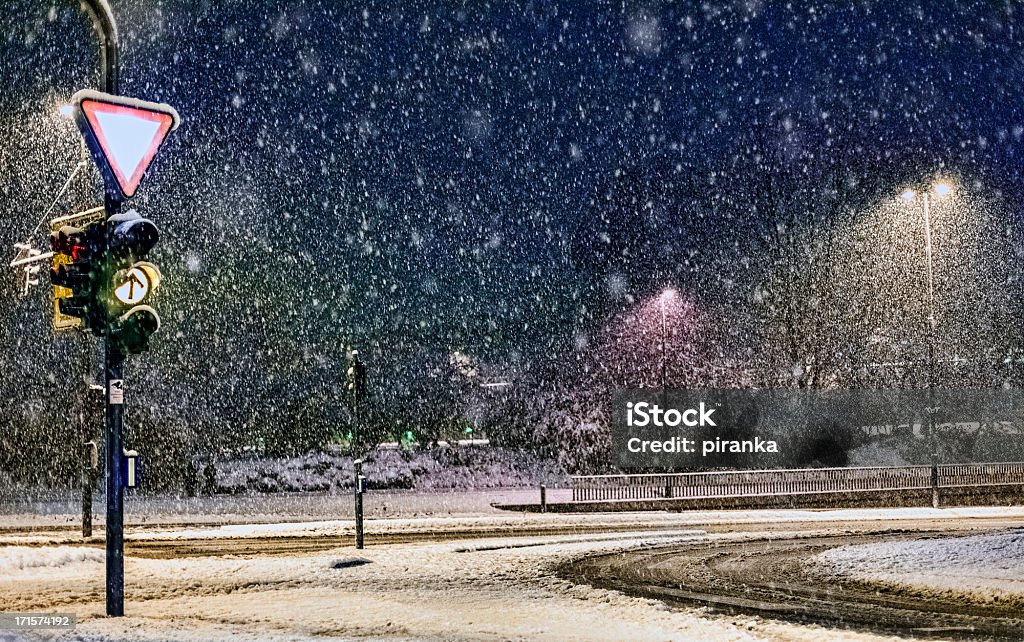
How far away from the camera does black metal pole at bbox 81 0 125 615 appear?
34.1 feet

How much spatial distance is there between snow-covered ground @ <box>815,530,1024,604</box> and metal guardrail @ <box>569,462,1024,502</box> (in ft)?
50.2

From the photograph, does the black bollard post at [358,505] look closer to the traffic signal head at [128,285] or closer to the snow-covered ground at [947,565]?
the snow-covered ground at [947,565]

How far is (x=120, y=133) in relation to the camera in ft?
33.9

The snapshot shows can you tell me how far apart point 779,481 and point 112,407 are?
82.6 ft

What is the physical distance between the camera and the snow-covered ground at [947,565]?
1237 cm

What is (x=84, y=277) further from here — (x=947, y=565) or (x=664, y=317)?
(x=664, y=317)

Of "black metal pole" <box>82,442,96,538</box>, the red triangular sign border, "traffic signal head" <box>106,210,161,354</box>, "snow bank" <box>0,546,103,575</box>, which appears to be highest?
the red triangular sign border

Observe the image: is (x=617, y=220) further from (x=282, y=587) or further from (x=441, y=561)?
(x=282, y=587)

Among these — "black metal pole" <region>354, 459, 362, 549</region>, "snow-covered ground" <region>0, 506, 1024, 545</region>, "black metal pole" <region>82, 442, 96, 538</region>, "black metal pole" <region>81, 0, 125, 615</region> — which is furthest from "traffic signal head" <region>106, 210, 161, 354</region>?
"black metal pole" <region>82, 442, 96, 538</region>

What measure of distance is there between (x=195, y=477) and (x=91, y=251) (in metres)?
30.7

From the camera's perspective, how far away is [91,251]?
34.6ft

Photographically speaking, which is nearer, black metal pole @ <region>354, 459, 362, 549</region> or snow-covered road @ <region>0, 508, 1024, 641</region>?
snow-covered road @ <region>0, 508, 1024, 641</region>

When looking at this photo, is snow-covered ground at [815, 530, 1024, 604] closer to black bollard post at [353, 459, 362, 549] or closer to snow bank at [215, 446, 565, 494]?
black bollard post at [353, 459, 362, 549]

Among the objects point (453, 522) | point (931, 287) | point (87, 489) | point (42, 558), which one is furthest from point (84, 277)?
point (931, 287)
